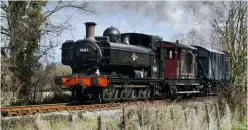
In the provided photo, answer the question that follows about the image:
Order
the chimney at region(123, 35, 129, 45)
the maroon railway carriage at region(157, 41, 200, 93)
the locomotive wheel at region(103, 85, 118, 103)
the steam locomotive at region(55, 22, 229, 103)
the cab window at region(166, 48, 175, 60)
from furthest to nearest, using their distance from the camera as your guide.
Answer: the cab window at region(166, 48, 175, 60)
the maroon railway carriage at region(157, 41, 200, 93)
the chimney at region(123, 35, 129, 45)
the steam locomotive at region(55, 22, 229, 103)
the locomotive wheel at region(103, 85, 118, 103)

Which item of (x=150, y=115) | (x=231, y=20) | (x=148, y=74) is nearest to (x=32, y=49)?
(x=148, y=74)

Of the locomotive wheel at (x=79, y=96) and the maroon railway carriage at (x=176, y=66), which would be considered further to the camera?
the maroon railway carriage at (x=176, y=66)

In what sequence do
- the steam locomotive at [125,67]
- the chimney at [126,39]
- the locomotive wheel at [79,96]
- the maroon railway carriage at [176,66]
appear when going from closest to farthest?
the steam locomotive at [125,67] < the locomotive wheel at [79,96] < the chimney at [126,39] < the maroon railway carriage at [176,66]

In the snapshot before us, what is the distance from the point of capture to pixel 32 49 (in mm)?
19078

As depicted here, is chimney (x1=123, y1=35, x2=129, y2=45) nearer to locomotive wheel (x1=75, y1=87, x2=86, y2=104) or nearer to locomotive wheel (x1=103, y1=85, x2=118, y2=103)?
locomotive wheel (x1=103, y1=85, x2=118, y2=103)

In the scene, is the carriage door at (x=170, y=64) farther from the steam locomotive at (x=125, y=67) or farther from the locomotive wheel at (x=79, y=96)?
the locomotive wheel at (x=79, y=96)

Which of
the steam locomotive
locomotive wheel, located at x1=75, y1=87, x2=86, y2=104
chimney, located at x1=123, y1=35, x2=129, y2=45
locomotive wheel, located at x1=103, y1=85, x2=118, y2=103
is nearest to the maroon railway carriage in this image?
the steam locomotive

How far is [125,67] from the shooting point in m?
18.3

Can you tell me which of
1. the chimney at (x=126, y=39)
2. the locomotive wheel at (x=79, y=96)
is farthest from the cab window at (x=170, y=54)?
the locomotive wheel at (x=79, y=96)

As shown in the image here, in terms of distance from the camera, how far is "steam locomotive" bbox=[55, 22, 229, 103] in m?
16.8

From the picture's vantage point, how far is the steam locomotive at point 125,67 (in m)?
16.8

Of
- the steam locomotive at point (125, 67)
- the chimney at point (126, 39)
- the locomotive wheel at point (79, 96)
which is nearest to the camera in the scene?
the steam locomotive at point (125, 67)

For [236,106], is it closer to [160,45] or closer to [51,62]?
[160,45]

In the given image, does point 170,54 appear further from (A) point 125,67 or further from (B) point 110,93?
(B) point 110,93
